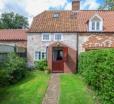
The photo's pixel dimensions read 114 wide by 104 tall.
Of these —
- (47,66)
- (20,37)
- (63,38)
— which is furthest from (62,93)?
(20,37)

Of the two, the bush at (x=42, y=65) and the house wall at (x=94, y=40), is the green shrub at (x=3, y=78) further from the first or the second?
the house wall at (x=94, y=40)

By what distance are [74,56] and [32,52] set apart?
18.1ft

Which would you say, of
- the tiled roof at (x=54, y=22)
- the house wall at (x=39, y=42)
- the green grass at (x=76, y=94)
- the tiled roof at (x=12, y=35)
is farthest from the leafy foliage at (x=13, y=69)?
the tiled roof at (x=12, y=35)

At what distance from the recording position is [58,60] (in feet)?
121

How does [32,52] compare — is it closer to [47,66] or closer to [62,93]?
[47,66]

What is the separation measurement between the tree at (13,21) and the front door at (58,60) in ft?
152

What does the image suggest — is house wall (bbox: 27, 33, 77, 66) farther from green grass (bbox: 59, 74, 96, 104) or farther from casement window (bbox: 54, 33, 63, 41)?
Answer: green grass (bbox: 59, 74, 96, 104)

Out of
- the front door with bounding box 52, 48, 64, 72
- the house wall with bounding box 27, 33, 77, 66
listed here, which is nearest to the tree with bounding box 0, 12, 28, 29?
the house wall with bounding box 27, 33, 77, 66

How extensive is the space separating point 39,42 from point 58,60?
3657mm

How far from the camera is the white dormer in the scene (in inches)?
1512

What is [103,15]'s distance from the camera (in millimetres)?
41344

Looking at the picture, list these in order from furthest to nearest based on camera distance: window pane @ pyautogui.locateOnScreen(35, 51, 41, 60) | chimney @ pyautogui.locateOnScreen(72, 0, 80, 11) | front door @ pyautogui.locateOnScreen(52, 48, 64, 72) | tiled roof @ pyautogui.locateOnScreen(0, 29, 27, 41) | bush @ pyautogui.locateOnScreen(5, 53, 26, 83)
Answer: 1. tiled roof @ pyautogui.locateOnScreen(0, 29, 27, 41)
2. chimney @ pyautogui.locateOnScreen(72, 0, 80, 11)
3. window pane @ pyautogui.locateOnScreen(35, 51, 41, 60)
4. front door @ pyautogui.locateOnScreen(52, 48, 64, 72)
5. bush @ pyautogui.locateOnScreen(5, 53, 26, 83)

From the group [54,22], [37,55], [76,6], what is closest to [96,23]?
[54,22]

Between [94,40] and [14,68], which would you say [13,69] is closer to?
[14,68]
